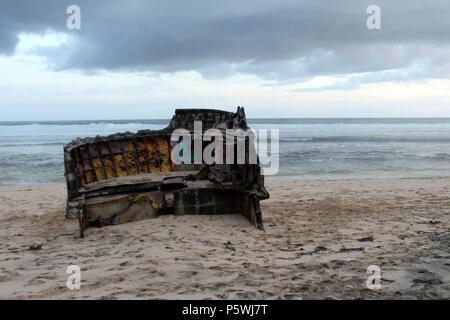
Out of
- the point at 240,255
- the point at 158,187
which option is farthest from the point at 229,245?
the point at 158,187

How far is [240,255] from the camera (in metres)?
4.55

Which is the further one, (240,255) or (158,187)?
(158,187)

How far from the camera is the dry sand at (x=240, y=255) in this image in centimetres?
336

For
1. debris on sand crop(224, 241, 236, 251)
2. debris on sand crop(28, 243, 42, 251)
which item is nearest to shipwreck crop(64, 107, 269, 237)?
debris on sand crop(28, 243, 42, 251)

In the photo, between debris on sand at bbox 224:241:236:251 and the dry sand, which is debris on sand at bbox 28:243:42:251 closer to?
the dry sand

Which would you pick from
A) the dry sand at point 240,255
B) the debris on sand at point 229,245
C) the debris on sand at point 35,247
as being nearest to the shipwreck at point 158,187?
the dry sand at point 240,255

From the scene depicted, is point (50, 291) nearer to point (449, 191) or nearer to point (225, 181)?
point (225, 181)

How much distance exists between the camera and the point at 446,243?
14.8 ft

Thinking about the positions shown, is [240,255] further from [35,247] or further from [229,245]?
[35,247]

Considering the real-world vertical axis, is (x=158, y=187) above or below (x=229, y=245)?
above

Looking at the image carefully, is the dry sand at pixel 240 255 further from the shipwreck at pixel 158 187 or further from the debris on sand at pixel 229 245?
the shipwreck at pixel 158 187

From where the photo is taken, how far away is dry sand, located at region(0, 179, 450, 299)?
3357 mm
